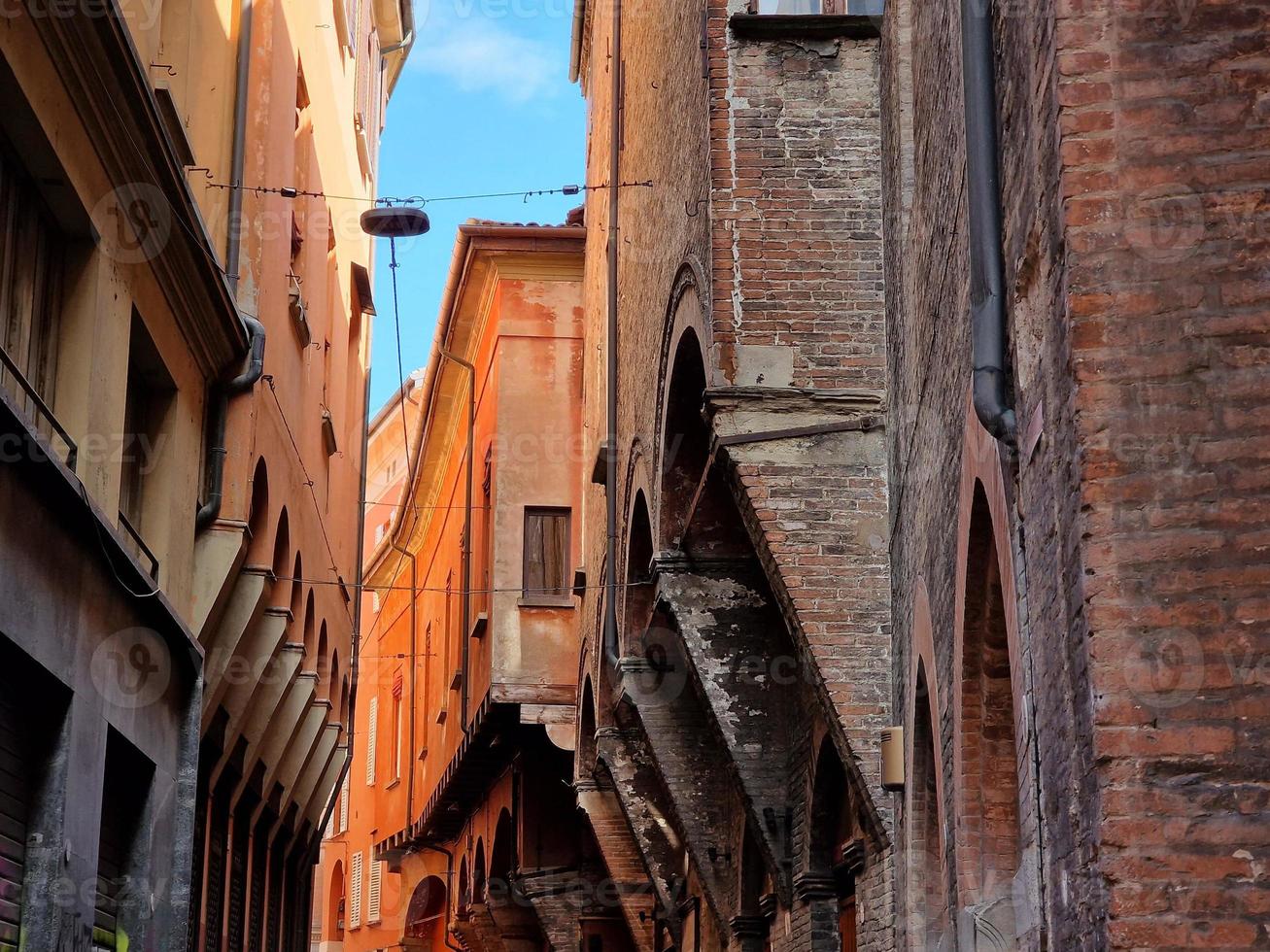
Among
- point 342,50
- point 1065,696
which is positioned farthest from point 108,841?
point 342,50

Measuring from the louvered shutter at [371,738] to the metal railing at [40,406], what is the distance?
29.6m

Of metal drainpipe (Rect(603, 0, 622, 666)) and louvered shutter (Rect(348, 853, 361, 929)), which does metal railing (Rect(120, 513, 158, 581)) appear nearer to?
metal drainpipe (Rect(603, 0, 622, 666))

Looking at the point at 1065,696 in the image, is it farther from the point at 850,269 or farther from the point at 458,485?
the point at 458,485

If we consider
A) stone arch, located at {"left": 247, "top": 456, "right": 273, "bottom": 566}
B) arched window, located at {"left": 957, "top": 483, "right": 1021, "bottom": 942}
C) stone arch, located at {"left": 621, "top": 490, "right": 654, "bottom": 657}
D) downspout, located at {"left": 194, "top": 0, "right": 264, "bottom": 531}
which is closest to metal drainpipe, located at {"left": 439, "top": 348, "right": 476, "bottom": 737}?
stone arch, located at {"left": 621, "top": 490, "right": 654, "bottom": 657}

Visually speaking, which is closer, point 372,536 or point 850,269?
point 850,269

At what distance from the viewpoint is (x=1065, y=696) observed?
15.2 feet

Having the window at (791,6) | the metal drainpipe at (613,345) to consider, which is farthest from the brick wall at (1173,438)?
the metal drainpipe at (613,345)

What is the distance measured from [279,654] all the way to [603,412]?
17.2 ft

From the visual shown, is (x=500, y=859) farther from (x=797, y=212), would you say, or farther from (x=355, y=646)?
(x=797, y=212)

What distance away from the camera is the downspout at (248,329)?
12031mm

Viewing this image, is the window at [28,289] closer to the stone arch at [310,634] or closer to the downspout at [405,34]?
the stone arch at [310,634]

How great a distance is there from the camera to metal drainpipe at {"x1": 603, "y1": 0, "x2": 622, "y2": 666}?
16.8m

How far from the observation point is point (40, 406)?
8148 millimetres

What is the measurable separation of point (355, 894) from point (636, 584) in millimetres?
25555
